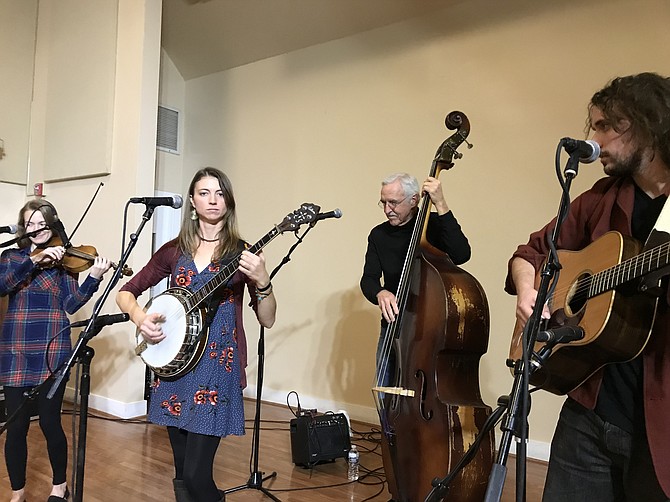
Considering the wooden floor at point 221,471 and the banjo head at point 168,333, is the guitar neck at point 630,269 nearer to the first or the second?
the banjo head at point 168,333

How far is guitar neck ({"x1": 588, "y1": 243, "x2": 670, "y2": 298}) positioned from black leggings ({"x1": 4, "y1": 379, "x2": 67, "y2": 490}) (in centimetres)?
211

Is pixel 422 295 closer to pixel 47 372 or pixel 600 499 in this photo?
pixel 600 499

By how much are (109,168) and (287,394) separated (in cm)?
219

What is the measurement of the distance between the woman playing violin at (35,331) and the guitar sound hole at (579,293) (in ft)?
6.37

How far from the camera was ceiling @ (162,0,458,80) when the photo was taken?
4.05 m

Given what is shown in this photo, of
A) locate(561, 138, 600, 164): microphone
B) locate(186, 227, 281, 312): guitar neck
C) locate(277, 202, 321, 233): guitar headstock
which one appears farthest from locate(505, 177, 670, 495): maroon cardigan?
locate(186, 227, 281, 312): guitar neck

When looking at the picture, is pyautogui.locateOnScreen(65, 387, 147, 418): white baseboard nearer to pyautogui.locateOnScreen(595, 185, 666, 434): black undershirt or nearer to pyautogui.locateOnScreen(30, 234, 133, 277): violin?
pyautogui.locateOnScreen(30, 234, 133, 277): violin

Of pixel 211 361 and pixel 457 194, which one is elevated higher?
pixel 457 194

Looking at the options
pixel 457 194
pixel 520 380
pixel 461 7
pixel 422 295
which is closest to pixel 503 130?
pixel 457 194

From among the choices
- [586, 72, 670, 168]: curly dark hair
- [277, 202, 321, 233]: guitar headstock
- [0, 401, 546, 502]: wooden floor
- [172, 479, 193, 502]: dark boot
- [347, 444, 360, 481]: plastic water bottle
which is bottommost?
[0, 401, 546, 502]: wooden floor

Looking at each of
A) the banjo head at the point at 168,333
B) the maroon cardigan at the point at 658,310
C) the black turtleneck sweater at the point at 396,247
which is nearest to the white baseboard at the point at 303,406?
the black turtleneck sweater at the point at 396,247

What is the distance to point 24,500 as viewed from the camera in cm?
251

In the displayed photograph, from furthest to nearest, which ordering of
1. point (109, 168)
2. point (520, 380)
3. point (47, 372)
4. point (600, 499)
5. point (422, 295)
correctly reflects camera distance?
point (109, 168) → point (47, 372) → point (422, 295) → point (600, 499) → point (520, 380)

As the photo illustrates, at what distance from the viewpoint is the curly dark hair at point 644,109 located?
1.25 m
